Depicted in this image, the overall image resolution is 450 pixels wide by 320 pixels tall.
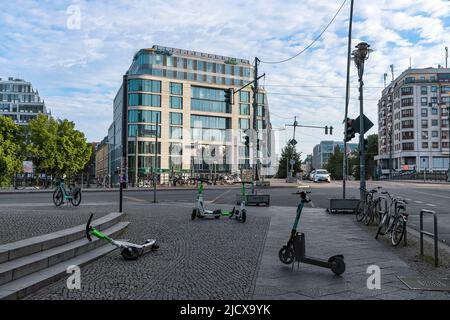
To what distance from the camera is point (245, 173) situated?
42.9 m

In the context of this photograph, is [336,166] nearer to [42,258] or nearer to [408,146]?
[408,146]

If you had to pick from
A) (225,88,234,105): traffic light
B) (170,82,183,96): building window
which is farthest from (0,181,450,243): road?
(170,82,183,96): building window

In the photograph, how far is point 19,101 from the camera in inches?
4862

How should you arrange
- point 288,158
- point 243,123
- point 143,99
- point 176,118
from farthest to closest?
point 243,123, point 176,118, point 143,99, point 288,158

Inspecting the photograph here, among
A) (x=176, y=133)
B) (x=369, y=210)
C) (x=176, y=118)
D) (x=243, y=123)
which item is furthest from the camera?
(x=243, y=123)

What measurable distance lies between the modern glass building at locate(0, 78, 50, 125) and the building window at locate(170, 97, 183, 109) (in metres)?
56.3

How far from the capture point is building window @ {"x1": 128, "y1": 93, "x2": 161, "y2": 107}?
3034 inches

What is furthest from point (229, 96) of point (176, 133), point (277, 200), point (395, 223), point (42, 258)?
point (176, 133)

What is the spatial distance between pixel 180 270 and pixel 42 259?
6.25ft

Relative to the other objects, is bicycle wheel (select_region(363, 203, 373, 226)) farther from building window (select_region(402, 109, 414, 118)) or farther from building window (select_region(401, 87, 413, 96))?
building window (select_region(401, 87, 413, 96))
